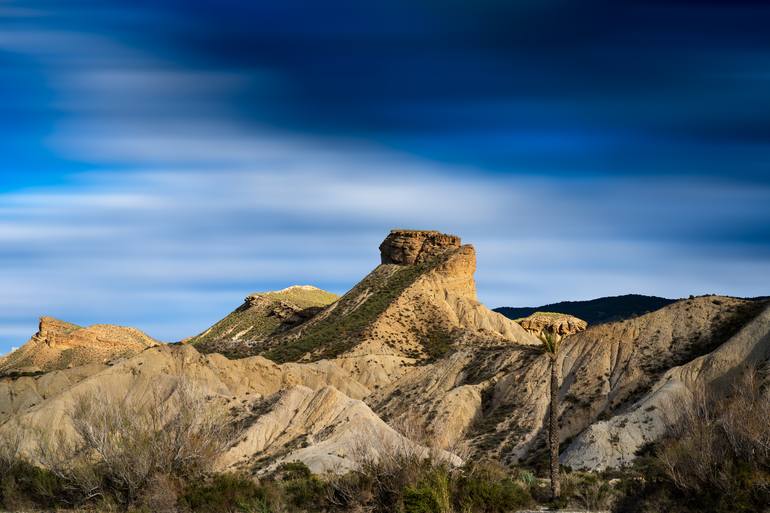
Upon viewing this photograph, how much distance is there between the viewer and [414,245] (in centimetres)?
14450

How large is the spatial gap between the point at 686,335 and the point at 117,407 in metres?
49.5

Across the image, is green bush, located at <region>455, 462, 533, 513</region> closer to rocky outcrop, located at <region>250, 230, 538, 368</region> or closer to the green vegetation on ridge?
rocky outcrop, located at <region>250, 230, 538, 368</region>

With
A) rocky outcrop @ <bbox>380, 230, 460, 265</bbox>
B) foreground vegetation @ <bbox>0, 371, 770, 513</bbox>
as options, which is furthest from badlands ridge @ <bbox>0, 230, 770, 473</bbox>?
rocky outcrop @ <bbox>380, 230, 460, 265</bbox>

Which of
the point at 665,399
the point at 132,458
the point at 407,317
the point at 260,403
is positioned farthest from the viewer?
the point at 407,317

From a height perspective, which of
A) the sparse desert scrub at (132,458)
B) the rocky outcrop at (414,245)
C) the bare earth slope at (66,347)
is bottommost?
the sparse desert scrub at (132,458)

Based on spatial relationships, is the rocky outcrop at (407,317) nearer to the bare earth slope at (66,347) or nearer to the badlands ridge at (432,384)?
the badlands ridge at (432,384)

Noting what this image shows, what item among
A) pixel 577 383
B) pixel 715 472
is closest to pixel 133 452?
pixel 715 472

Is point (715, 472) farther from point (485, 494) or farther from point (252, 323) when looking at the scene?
point (252, 323)

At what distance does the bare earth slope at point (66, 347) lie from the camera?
144 metres

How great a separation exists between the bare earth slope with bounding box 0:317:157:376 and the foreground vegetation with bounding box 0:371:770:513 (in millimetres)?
104310

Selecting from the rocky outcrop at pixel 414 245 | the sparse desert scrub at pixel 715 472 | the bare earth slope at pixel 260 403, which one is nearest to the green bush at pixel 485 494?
the sparse desert scrub at pixel 715 472

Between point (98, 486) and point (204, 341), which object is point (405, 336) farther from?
point (98, 486)

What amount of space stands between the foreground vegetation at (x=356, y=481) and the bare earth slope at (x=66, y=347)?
104m

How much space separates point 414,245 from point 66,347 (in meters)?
55.6
